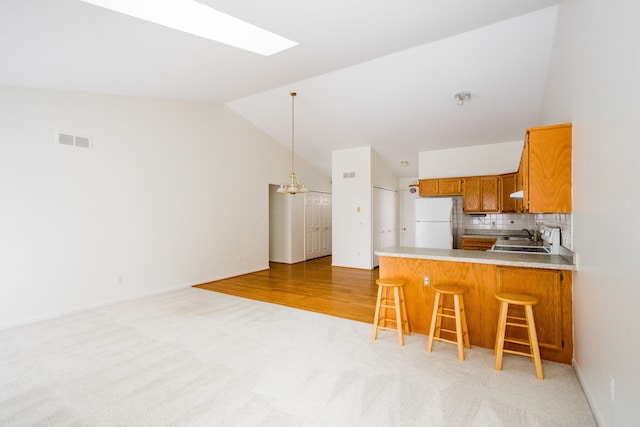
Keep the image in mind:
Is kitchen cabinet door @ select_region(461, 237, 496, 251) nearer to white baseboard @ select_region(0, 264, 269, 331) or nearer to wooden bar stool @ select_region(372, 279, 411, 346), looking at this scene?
wooden bar stool @ select_region(372, 279, 411, 346)

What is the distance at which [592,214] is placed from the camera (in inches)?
76.4

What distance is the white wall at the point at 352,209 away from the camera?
6.78 meters

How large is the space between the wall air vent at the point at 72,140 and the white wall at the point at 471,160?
6143 millimetres

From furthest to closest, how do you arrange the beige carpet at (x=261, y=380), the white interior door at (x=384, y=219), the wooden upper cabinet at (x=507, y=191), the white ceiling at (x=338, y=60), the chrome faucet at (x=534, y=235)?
1. the white interior door at (x=384, y=219)
2. the wooden upper cabinet at (x=507, y=191)
3. the chrome faucet at (x=534, y=235)
4. the white ceiling at (x=338, y=60)
5. the beige carpet at (x=261, y=380)

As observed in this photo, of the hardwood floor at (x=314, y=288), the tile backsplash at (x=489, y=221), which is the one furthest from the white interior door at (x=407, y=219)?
the hardwood floor at (x=314, y=288)

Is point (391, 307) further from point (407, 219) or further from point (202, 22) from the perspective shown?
point (407, 219)

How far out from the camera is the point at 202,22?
2906 mm

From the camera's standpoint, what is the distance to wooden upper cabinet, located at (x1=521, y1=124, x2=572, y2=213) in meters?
2.46

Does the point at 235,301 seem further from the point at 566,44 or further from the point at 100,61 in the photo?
the point at 566,44

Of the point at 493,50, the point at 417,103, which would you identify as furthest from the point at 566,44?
the point at 417,103

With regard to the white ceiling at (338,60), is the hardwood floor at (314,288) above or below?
below

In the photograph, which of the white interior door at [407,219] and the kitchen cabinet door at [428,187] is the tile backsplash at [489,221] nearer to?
the kitchen cabinet door at [428,187]

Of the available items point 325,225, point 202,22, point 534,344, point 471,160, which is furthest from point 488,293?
point 325,225

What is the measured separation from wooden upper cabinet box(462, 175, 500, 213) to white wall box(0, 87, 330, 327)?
4553 mm
